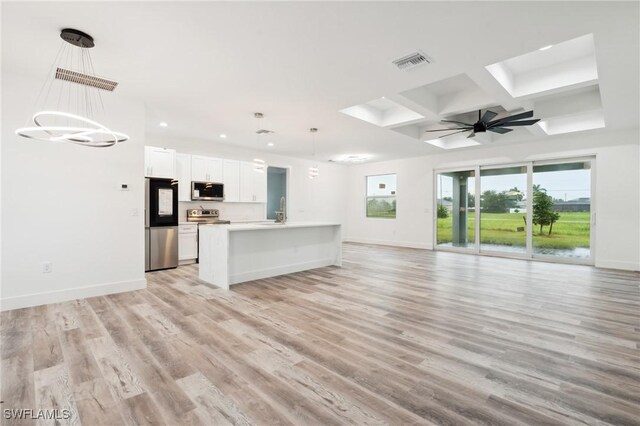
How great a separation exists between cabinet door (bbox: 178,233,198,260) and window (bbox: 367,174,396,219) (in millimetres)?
5965

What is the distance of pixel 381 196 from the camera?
10.1 meters

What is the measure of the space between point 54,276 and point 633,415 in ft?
18.1

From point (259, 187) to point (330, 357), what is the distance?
19.9 ft

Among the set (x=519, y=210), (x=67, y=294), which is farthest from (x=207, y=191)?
(x=519, y=210)

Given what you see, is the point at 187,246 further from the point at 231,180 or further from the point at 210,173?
the point at 231,180

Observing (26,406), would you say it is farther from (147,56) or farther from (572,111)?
(572,111)

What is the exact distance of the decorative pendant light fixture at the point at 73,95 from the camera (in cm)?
300

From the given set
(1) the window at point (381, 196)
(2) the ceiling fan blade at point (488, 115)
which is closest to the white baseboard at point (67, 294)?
(2) the ceiling fan blade at point (488, 115)

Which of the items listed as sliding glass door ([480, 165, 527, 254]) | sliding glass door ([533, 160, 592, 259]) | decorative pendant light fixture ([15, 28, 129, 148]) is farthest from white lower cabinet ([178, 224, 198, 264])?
sliding glass door ([533, 160, 592, 259])

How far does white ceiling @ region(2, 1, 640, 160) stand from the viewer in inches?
93.8

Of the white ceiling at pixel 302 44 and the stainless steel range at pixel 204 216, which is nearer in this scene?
the white ceiling at pixel 302 44

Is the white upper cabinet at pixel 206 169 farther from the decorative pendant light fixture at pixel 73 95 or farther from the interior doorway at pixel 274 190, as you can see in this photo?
the interior doorway at pixel 274 190

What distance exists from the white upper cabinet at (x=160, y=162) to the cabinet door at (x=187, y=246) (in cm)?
126

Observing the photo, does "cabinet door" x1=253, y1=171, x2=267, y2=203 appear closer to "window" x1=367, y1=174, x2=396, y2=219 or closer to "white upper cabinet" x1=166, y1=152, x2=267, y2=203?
"white upper cabinet" x1=166, y1=152, x2=267, y2=203
